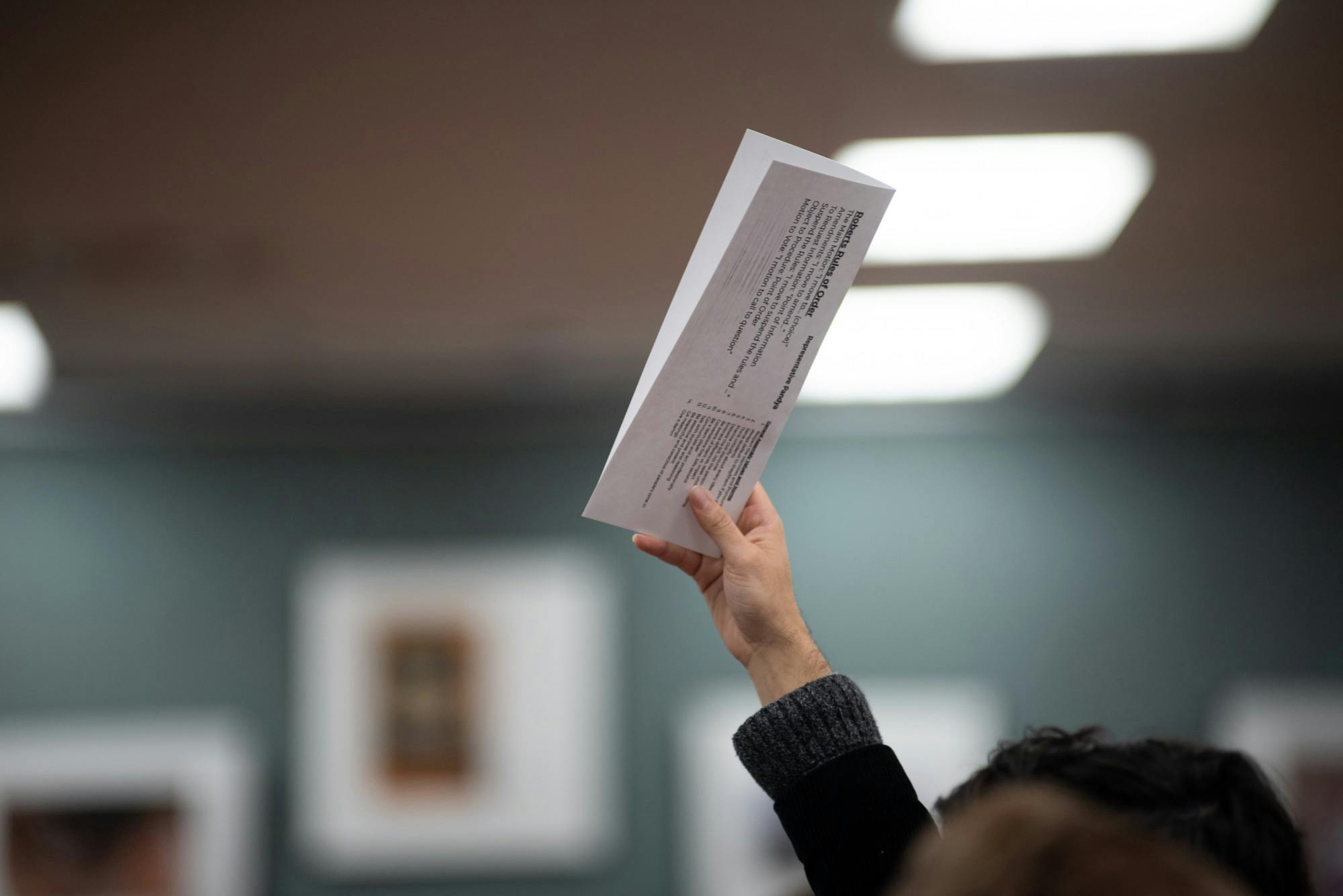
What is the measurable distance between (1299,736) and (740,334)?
3245 millimetres

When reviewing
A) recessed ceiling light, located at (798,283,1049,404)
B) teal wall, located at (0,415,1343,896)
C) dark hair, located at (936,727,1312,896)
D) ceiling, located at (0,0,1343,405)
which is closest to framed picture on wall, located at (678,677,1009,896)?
teal wall, located at (0,415,1343,896)

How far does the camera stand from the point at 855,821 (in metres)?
0.92

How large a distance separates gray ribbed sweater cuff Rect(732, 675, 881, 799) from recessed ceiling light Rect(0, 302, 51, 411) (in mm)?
2722

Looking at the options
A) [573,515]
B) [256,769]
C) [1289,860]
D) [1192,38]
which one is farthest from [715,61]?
[256,769]

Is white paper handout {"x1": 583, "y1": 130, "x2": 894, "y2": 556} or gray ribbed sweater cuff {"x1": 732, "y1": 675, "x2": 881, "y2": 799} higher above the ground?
white paper handout {"x1": 583, "y1": 130, "x2": 894, "y2": 556}

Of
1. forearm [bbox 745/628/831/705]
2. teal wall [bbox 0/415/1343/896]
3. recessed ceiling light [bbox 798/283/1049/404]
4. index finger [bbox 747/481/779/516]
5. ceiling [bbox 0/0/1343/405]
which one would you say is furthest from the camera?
teal wall [bbox 0/415/1343/896]

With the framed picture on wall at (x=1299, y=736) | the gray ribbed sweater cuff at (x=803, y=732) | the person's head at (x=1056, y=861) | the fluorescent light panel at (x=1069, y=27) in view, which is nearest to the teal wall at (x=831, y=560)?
the framed picture on wall at (x=1299, y=736)

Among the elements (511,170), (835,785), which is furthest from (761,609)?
(511,170)

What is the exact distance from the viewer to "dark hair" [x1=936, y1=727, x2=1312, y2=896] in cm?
75

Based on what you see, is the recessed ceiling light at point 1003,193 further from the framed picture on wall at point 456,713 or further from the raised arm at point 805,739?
the framed picture on wall at point 456,713

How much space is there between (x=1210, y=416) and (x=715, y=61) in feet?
8.08

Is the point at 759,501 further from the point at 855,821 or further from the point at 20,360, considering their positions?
the point at 20,360

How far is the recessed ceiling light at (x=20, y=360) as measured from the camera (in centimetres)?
302

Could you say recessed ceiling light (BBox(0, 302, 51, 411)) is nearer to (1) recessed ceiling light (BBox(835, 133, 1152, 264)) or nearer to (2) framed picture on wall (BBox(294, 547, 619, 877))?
(2) framed picture on wall (BBox(294, 547, 619, 877))
